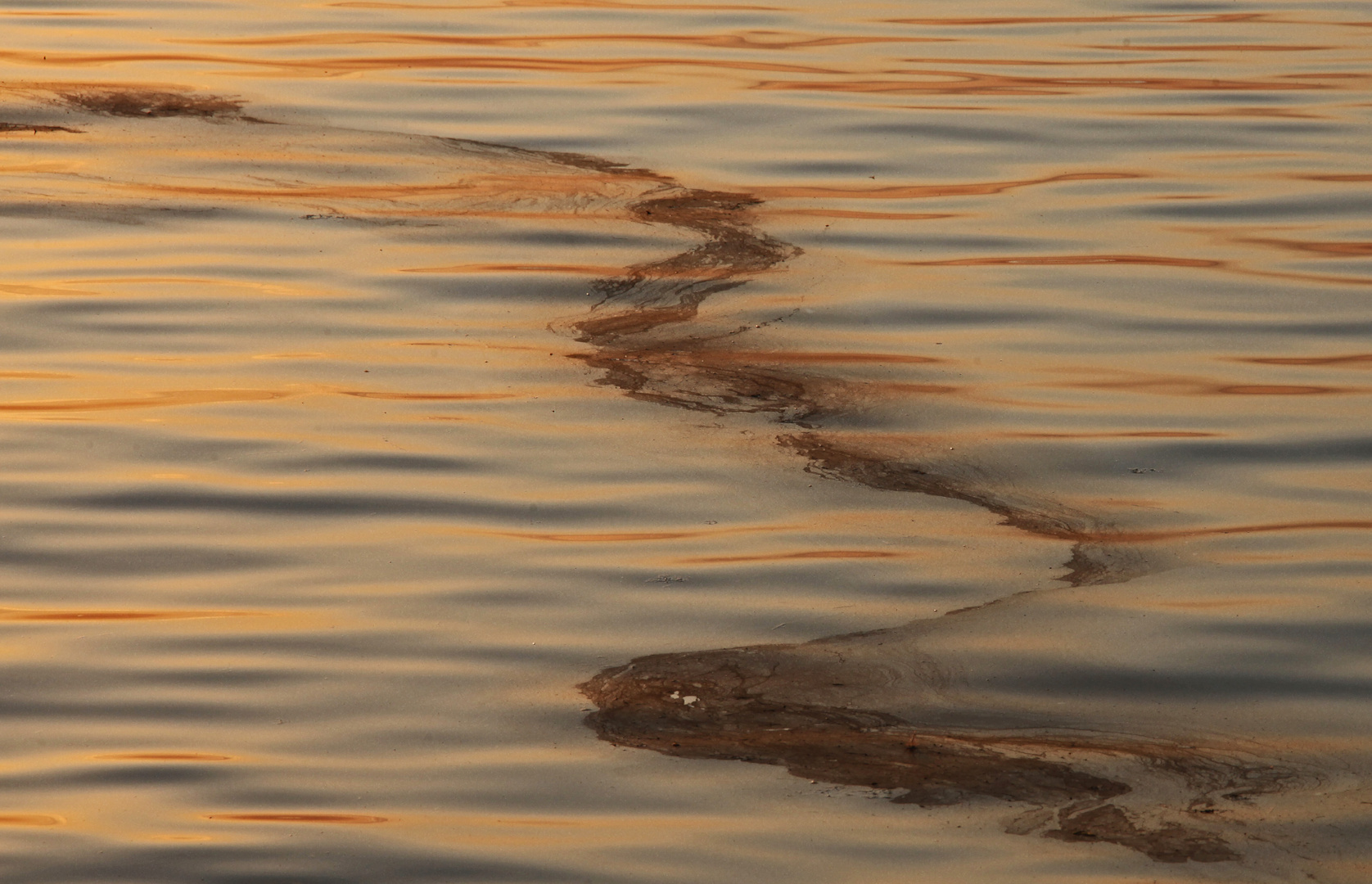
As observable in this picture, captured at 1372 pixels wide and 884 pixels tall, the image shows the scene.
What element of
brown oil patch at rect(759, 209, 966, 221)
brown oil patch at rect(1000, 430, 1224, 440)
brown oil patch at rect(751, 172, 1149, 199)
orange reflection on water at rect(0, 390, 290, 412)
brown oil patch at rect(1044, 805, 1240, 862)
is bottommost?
brown oil patch at rect(1044, 805, 1240, 862)

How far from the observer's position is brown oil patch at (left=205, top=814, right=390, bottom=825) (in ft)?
8.18

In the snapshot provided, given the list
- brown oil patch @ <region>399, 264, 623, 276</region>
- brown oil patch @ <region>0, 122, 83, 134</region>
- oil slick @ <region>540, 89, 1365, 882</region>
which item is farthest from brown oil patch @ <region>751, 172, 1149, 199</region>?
brown oil patch @ <region>0, 122, 83, 134</region>

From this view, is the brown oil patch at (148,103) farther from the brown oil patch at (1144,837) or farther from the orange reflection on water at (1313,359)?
the brown oil patch at (1144,837)

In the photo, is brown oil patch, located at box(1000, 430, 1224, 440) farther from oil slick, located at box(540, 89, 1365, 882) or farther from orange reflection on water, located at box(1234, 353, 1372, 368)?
orange reflection on water, located at box(1234, 353, 1372, 368)

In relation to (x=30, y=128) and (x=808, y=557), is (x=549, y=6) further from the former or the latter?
(x=808, y=557)

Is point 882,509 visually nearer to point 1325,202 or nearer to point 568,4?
point 1325,202

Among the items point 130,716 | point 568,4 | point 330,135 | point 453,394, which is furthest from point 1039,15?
point 130,716

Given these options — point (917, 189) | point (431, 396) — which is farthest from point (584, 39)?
point (431, 396)

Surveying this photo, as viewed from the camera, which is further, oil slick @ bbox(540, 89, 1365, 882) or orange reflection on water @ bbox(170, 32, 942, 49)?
orange reflection on water @ bbox(170, 32, 942, 49)

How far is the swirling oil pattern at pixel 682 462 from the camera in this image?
257cm

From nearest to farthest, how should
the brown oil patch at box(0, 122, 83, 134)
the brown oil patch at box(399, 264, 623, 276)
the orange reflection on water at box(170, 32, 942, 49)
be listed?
the brown oil patch at box(399, 264, 623, 276), the brown oil patch at box(0, 122, 83, 134), the orange reflection on water at box(170, 32, 942, 49)

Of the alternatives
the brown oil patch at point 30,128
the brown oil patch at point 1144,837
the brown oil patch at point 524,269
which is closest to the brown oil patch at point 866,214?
the brown oil patch at point 524,269

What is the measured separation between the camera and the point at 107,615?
9.77ft

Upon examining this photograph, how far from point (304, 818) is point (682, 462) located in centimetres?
117
